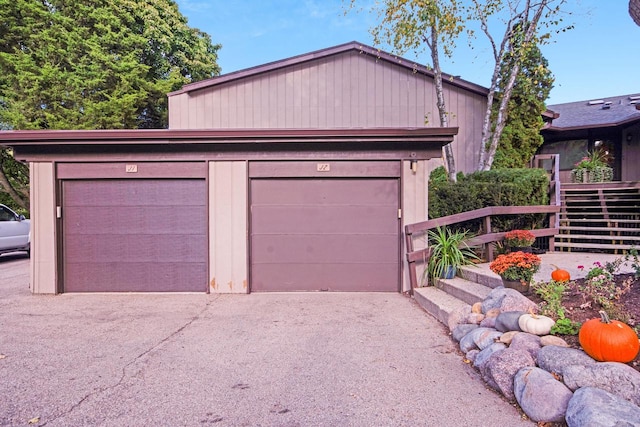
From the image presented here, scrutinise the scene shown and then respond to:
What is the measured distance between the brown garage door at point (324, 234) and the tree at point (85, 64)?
446 inches

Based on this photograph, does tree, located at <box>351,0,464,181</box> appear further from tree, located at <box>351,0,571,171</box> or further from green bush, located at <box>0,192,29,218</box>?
green bush, located at <box>0,192,29,218</box>

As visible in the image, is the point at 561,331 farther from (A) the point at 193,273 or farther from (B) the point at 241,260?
(A) the point at 193,273

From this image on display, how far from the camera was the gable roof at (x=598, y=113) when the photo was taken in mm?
11516

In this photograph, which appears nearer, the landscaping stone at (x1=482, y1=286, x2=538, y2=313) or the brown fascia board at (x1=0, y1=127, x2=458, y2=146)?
the landscaping stone at (x1=482, y1=286, x2=538, y2=313)

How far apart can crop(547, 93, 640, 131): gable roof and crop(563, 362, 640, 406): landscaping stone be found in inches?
408

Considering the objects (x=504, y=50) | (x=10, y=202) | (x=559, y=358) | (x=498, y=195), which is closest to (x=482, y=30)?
(x=504, y=50)

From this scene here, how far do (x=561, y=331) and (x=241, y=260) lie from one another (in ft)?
14.5

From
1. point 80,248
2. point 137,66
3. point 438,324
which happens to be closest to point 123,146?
point 80,248

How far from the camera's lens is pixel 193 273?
603 cm

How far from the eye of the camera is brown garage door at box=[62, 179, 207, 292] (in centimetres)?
606

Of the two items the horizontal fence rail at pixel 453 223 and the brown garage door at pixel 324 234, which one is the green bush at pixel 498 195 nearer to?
the horizontal fence rail at pixel 453 223

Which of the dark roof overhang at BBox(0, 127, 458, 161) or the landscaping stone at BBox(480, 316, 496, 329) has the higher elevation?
the dark roof overhang at BBox(0, 127, 458, 161)

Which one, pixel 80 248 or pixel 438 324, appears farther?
pixel 80 248

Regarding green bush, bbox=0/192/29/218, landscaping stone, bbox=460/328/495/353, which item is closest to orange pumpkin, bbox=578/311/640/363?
landscaping stone, bbox=460/328/495/353
